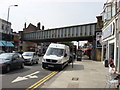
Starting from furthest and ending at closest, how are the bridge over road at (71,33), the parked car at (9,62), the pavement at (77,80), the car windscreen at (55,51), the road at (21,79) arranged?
the bridge over road at (71,33), the car windscreen at (55,51), the parked car at (9,62), the pavement at (77,80), the road at (21,79)

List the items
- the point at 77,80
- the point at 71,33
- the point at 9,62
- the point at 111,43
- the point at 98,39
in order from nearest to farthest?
the point at 77,80 < the point at 9,62 < the point at 111,43 < the point at 98,39 < the point at 71,33

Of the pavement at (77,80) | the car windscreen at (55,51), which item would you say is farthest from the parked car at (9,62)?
the pavement at (77,80)

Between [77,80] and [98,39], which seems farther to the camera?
[98,39]

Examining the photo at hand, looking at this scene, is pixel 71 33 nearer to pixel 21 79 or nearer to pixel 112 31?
pixel 112 31

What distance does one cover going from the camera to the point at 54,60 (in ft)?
51.7

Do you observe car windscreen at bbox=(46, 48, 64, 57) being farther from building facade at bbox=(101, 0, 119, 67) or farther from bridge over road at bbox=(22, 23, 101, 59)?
bridge over road at bbox=(22, 23, 101, 59)

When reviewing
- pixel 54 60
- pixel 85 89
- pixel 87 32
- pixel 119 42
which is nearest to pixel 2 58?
pixel 54 60

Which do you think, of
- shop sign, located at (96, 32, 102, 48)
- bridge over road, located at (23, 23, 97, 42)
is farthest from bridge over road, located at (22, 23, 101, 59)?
shop sign, located at (96, 32, 102, 48)

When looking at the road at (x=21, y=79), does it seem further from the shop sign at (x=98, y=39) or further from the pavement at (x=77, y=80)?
the shop sign at (x=98, y=39)

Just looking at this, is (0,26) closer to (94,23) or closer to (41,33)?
(41,33)

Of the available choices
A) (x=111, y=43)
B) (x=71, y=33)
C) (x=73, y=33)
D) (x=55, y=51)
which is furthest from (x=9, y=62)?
(x=71, y=33)

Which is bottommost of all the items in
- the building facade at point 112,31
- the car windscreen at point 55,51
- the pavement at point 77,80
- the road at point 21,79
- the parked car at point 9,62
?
the pavement at point 77,80

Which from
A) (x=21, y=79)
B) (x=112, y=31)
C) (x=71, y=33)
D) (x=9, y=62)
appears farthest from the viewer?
(x=71, y=33)

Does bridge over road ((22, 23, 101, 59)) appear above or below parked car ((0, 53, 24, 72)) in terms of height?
above
